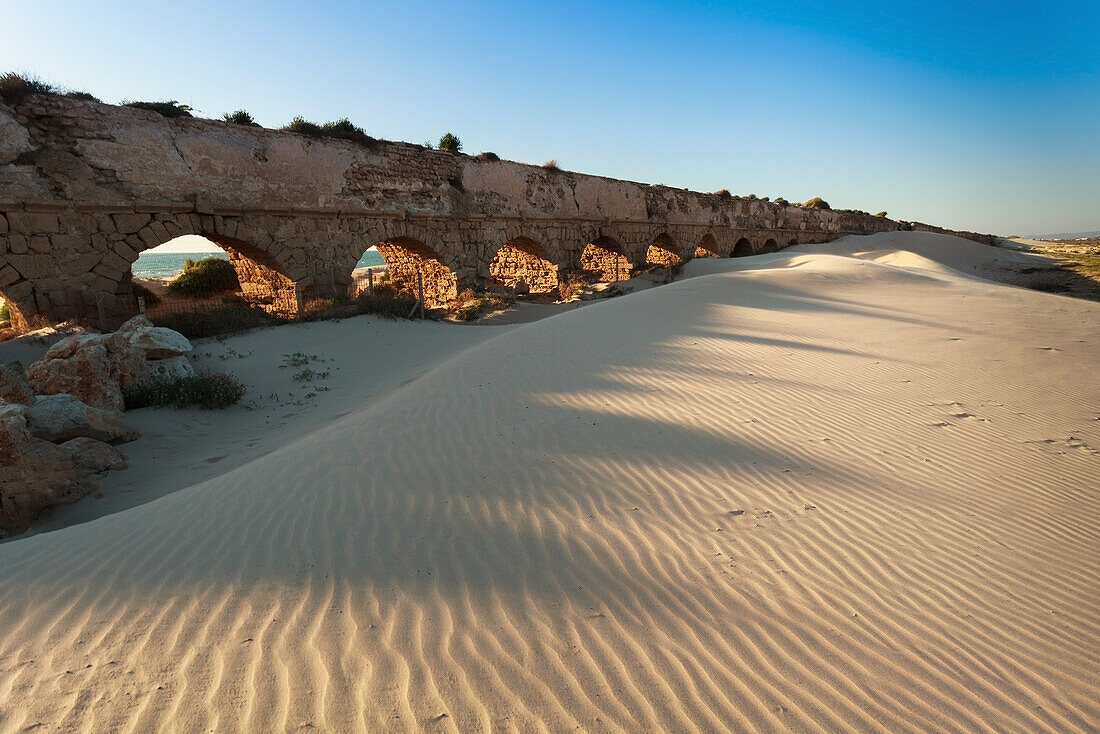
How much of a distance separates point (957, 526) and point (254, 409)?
25.1 feet

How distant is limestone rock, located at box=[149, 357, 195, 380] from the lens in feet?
24.4

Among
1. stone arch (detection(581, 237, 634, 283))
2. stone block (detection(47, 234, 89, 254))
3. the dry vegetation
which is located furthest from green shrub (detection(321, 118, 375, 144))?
the dry vegetation

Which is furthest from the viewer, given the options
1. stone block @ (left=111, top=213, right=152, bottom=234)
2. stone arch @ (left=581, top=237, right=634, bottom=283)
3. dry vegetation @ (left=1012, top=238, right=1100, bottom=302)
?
stone arch @ (left=581, top=237, right=634, bottom=283)

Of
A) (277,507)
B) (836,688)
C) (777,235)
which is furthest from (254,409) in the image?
(777,235)

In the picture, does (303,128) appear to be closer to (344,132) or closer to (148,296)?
Answer: (344,132)

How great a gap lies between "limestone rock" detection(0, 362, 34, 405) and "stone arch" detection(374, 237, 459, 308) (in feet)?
33.4

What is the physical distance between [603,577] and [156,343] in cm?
774

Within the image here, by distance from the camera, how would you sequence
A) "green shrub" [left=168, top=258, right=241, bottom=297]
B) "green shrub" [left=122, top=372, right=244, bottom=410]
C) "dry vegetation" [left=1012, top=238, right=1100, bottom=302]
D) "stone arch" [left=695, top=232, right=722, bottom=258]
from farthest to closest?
"stone arch" [left=695, top=232, right=722, bottom=258] → "green shrub" [left=168, top=258, right=241, bottom=297] → "dry vegetation" [left=1012, top=238, right=1100, bottom=302] → "green shrub" [left=122, top=372, right=244, bottom=410]

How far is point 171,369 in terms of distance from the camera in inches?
300

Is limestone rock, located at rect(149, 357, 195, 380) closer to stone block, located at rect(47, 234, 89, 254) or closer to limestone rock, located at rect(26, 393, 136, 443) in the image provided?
limestone rock, located at rect(26, 393, 136, 443)

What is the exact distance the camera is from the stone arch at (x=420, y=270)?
15.5 m

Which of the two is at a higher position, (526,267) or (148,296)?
(526,267)

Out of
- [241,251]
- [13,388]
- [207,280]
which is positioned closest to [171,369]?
[13,388]

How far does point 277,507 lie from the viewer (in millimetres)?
3406
